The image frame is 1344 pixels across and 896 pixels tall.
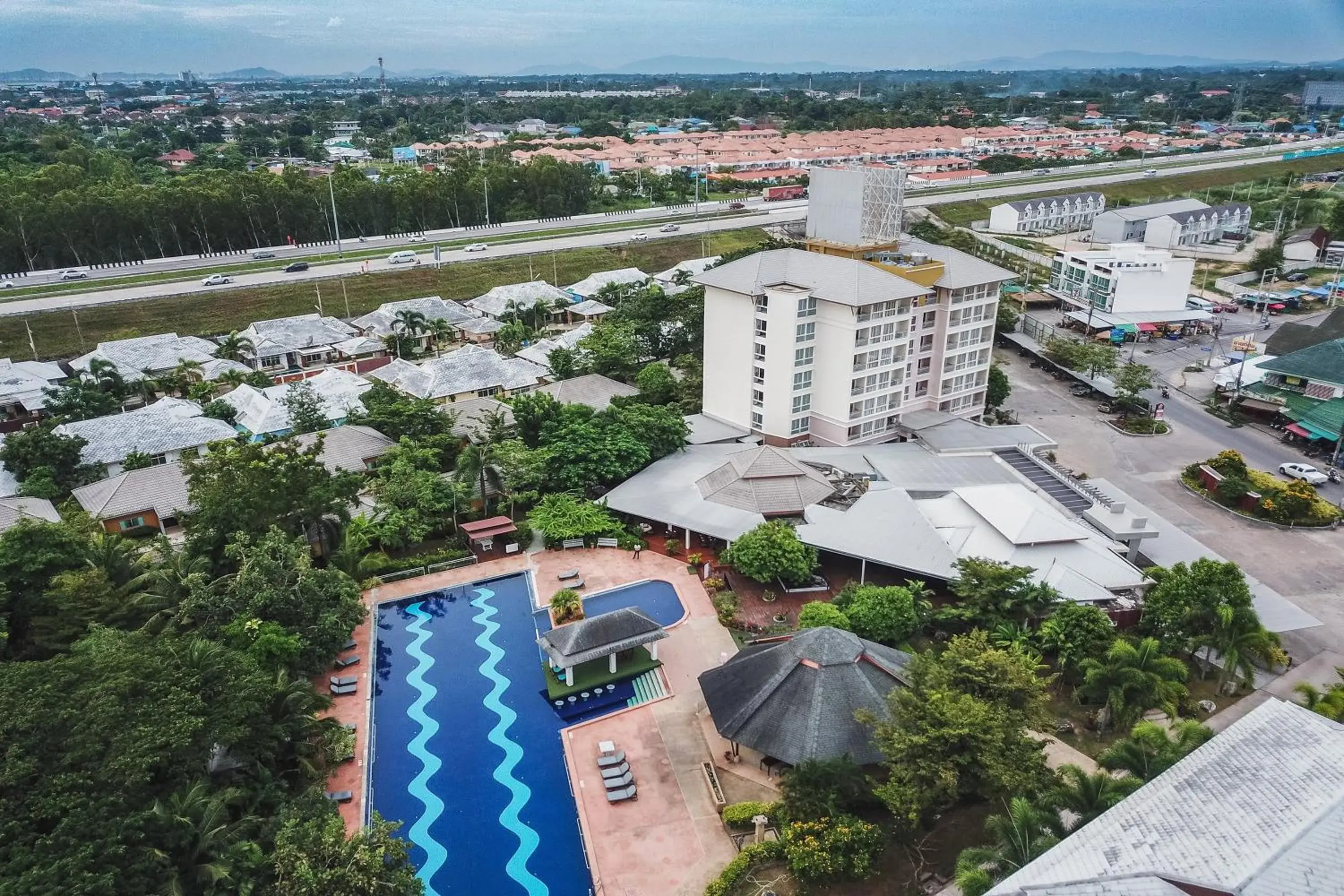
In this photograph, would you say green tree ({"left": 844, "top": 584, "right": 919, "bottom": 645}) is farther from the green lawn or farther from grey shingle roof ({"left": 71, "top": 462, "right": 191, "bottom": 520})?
grey shingle roof ({"left": 71, "top": 462, "right": 191, "bottom": 520})

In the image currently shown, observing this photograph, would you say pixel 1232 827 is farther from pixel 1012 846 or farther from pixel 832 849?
pixel 832 849

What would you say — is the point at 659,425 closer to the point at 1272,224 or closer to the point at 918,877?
the point at 918,877

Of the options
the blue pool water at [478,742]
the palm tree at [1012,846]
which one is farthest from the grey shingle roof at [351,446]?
the palm tree at [1012,846]

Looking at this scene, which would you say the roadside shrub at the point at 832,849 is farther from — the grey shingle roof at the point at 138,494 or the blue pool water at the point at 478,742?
the grey shingle roof at the point at 138,494

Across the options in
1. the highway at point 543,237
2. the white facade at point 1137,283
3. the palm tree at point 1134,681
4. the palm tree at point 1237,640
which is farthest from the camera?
the highway at point 543,237

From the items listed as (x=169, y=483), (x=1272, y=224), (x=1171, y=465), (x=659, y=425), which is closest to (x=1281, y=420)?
(x=1171, y=465)
